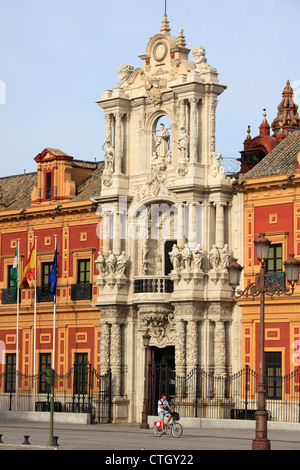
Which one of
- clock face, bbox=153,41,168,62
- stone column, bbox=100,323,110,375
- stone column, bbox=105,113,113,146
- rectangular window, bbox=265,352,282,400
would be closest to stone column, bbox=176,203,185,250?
stone column, bbox=105,113,113,146

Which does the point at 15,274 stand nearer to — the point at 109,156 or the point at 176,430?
the point at 109,156

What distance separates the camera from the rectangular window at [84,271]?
5278cm

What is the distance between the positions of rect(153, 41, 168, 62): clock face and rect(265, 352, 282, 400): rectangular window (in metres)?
12.6

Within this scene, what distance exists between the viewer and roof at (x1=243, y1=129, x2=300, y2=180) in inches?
1821

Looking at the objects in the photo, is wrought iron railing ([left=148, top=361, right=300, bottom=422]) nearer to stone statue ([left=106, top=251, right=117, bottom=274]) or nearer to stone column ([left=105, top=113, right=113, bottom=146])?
stone statue ([left=106, top=251, right=117, bottom=274])

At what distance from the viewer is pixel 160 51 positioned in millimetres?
49688

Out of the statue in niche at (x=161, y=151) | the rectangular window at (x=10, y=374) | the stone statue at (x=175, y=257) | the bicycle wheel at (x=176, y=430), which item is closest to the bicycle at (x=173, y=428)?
the bicycle wheel at (x=176, y=430)

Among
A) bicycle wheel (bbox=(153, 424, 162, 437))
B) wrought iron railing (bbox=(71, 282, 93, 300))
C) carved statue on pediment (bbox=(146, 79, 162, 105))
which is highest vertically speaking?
carved statue on pediment (bbox=(146, 79, 162, 105))

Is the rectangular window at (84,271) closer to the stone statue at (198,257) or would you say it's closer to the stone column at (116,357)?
the stone column at (116,357)

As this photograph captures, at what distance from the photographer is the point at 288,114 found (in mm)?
80375

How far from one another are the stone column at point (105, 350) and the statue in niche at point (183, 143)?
7.59 m

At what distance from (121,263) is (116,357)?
3721 mm
